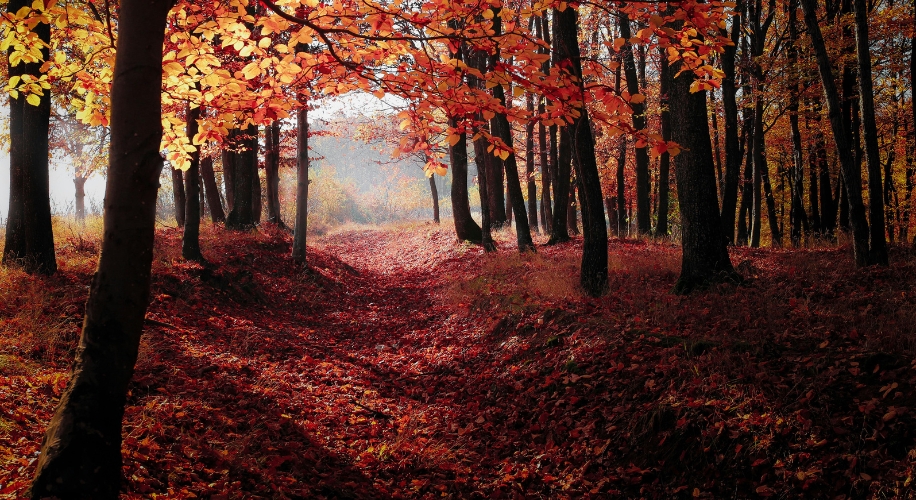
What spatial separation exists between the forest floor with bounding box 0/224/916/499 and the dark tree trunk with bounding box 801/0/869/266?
0.52 metres

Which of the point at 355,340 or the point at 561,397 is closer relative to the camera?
the point at 561,397

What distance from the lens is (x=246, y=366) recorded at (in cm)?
671

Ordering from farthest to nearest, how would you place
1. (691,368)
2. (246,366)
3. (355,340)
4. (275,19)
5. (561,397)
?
(355,340) < (246,366) < (561,397) < (691,368) < (275,19)

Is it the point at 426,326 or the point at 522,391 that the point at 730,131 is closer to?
the point at 426,326

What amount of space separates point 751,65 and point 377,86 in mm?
13682

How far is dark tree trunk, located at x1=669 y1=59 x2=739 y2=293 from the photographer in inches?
318

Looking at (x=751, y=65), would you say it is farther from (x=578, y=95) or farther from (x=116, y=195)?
(x=116, y=195)

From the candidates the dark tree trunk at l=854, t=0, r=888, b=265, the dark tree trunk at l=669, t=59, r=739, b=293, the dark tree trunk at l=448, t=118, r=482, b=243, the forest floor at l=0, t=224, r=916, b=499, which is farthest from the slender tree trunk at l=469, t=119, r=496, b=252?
the dark tree trunk at l=854, t=0, r=888, b=265

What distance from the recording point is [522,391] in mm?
6301

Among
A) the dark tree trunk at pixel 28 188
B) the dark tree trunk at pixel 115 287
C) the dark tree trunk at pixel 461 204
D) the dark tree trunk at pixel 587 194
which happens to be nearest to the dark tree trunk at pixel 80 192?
the dark tree trunk at pixel 461 204

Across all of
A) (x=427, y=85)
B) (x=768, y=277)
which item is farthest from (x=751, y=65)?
(x=427, y=85)

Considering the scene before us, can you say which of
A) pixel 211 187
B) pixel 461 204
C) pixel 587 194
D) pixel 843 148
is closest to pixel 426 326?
pixel 587 194

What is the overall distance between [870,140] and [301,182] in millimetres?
11785

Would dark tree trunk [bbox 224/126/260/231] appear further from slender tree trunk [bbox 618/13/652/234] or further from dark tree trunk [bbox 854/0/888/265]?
dark tree trunk [bbox 854/0/888/265]
